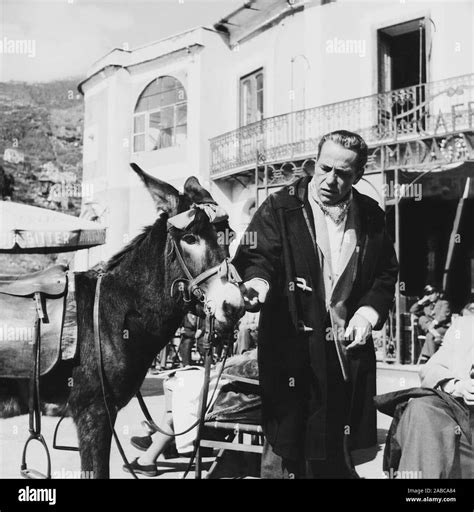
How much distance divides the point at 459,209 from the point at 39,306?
291 inches

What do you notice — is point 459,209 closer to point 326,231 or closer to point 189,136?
point 189,136

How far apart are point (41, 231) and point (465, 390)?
10.7 ft

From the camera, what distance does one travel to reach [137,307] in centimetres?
324

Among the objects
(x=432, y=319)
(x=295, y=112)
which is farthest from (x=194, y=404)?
(x=432, y=319)

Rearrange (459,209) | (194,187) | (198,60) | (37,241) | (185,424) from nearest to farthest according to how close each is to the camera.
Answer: (194,187) < (185,424) < (37,241) < (198,60) < (459,209)

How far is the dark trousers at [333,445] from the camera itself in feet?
11.0

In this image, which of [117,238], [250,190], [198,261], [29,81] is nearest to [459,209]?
[250,190]

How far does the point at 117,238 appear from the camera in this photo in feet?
18.1

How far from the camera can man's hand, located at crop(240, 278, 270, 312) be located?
3113 millimetres

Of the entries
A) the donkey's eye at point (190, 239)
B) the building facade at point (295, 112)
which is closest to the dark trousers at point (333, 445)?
the donkey's eye at point (190, 239)

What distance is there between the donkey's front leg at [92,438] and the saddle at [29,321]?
289 mm

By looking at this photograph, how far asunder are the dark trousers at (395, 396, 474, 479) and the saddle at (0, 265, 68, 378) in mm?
1734

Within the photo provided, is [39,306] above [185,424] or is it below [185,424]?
above

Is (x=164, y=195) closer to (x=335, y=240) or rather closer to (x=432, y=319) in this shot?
(x=335, y=240)
